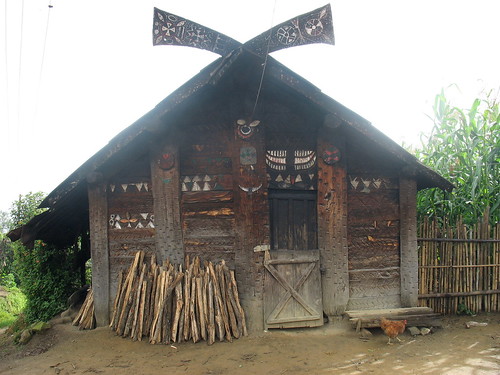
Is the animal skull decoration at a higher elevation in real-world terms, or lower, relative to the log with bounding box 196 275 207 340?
higher

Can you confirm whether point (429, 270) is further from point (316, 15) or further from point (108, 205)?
point (108, 205)

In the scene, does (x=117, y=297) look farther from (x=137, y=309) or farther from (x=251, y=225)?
(x=251, y=225)

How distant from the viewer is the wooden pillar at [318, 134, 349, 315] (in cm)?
639

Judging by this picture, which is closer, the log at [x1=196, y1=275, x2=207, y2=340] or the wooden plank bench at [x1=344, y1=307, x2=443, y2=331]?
the log at [x1=196, y1=275, x2=207, y2=340]

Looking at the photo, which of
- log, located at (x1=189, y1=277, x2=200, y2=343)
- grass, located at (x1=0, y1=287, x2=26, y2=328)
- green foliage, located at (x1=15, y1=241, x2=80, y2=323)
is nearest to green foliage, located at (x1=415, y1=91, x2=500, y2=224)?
log, located at (x1=189, y1=277, x2=200, y2=343)

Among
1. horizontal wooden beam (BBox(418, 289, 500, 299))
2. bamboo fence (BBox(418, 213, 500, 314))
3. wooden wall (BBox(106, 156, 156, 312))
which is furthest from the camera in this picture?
bamboo fence (BBox(418, 213, 500, 314))

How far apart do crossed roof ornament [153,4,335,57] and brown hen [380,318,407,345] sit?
461 cm

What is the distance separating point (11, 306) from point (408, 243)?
1550 cm

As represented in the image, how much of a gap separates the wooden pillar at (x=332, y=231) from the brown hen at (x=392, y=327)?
0.81 m

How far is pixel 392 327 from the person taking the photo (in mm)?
5633

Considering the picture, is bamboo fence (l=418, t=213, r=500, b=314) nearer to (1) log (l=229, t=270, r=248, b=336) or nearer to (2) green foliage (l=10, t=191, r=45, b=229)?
(1) log (l=229, t=270, r=248, b=336)

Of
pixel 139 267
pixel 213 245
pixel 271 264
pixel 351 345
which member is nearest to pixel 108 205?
pixel 139 267

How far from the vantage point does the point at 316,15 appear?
6.18m

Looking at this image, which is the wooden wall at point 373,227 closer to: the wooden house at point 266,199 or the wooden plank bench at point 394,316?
the wooden house at point 266,199
